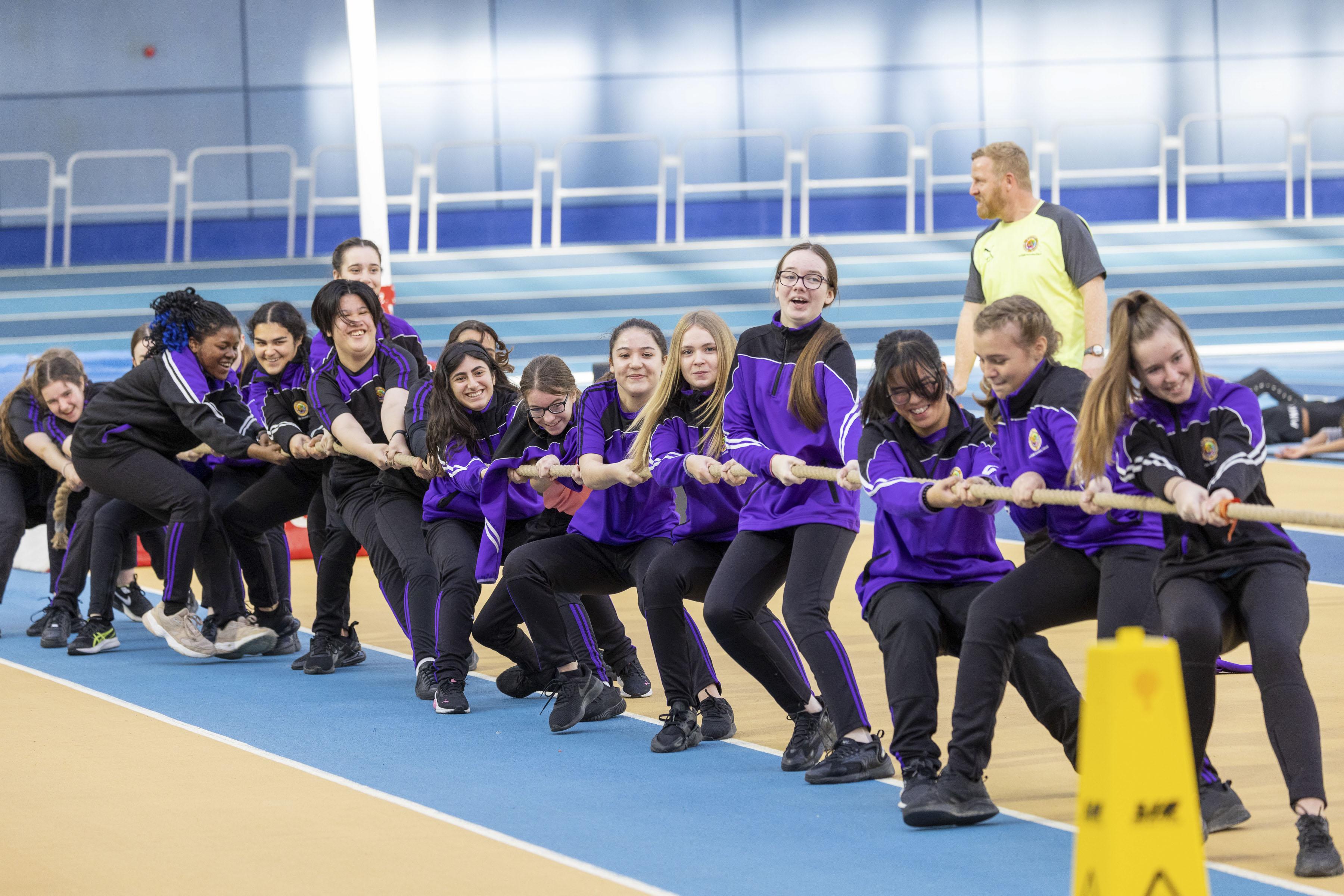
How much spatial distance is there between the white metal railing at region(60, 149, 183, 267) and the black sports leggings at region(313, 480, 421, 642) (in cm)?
1380

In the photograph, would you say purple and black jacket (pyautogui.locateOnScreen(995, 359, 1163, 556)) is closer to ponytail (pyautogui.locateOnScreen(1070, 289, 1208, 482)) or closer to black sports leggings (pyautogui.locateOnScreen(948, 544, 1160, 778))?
black sports leggings (pyautogui.locateOnScreen(948, 544, 1160, 778))

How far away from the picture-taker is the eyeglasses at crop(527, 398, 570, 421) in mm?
6754

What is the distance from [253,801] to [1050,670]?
257 centimetres

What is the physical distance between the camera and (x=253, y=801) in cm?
525

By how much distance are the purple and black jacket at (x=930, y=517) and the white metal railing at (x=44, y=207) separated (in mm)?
17137

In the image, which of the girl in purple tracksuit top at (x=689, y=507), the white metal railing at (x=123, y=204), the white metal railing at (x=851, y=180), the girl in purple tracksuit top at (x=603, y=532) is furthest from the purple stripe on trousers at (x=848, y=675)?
the white metal railing at (x=123, y=204)

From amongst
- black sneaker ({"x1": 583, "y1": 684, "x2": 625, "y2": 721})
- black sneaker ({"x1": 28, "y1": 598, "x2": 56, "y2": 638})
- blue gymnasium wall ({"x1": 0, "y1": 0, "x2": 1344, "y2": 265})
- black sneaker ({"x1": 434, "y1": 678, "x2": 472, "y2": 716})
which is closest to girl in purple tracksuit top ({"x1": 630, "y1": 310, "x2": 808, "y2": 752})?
black sneaker ({"x1": 583, "y1": 684, "x2": 625, "y2": 721})

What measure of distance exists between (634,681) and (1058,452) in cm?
272

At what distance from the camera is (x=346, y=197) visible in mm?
21766

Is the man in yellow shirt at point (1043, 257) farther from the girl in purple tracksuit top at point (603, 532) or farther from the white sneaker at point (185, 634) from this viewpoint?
the white sneaker at point (185, 634)

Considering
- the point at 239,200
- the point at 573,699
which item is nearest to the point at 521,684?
the point at 573,699

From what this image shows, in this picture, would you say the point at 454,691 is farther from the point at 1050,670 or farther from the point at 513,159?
the point at 513,159

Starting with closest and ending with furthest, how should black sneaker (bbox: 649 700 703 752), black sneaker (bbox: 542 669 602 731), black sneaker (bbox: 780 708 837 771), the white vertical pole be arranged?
black sneaker (bbox: 780 708 837 771)
black sneaker (bbox: 649 700 703 752)
black sneaker (bbox: 542 669 602 731)
the white vertical pole

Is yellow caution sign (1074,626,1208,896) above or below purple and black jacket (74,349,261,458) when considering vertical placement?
below
